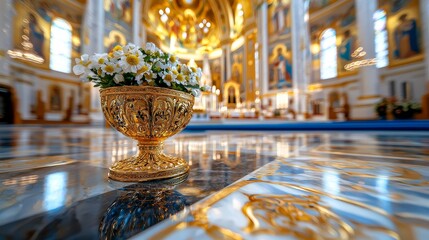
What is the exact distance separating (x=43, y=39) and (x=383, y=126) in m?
12.1

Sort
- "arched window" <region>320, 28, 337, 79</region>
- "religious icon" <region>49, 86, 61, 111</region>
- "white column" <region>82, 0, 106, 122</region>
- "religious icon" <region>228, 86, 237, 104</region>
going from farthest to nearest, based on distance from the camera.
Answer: "religious icon" <region>228, 86, 237, 104</region> < "arched window" <region>320, 28, 337, 79</region> < "religious icon" <region>49, 86, 61, 111</region> < "white column" <region>82, 0, 106, 122</region>

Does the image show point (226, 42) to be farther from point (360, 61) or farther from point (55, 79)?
point (55, 79)

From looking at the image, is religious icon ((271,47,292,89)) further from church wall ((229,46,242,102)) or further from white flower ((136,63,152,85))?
white flower ((136,63,152,85))

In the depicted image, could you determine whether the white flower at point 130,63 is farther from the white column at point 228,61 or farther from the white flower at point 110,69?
the white column at point 228,61

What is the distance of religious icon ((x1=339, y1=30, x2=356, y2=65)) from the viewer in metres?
8.16

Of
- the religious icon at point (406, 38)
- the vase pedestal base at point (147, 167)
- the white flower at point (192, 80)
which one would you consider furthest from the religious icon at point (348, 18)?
the vase pedestal base at point (147, 167)

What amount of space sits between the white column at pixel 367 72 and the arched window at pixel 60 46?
40.7ft

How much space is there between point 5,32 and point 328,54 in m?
12.8

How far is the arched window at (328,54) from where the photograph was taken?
30.1 ft

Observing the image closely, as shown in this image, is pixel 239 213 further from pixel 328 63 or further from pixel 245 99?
pixel 245 99

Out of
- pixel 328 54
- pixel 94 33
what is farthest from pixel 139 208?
pixel 328 54

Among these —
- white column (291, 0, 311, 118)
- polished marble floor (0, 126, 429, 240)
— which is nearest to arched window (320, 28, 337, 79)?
white column (291, 0, 311, 118)

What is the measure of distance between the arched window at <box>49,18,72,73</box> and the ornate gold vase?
1073cm

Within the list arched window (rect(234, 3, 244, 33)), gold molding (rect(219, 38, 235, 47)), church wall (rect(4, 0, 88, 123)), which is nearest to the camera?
church wall (rect(4, 0, 88, 123))
